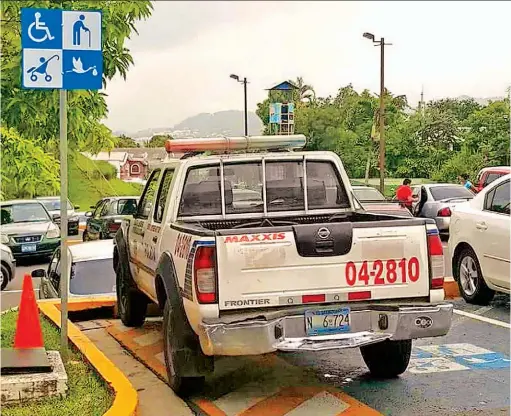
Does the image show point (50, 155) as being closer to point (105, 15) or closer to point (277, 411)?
point (105, 15)

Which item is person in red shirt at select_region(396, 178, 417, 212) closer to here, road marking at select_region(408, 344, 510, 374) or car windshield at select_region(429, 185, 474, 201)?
car windshield at select_region(429, 185, 474, 201)

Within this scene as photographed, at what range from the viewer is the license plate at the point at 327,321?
551cm

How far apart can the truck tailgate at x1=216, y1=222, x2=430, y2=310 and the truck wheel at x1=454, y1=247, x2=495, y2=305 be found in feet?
12.6

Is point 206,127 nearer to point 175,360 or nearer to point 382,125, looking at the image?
point 175,360

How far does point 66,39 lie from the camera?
625 centimetres

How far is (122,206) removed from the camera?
20.0m

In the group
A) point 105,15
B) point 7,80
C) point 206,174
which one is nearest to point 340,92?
point 105,15

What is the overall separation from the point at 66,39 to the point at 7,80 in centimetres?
594

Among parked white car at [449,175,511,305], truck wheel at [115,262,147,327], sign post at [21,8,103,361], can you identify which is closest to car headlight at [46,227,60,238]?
truck wheel at [115,262,147,327]

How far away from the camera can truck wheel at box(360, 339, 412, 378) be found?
6344 millimetres

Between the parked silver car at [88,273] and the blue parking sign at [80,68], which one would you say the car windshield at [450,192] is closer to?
the parked silver car at [88,273]

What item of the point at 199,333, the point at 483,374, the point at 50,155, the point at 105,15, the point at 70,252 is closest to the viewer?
the point at 199,333

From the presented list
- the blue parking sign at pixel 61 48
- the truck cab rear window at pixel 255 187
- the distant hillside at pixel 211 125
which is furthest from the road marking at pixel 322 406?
the distant hillside at pixel 211 125

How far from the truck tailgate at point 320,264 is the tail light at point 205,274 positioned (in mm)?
46
